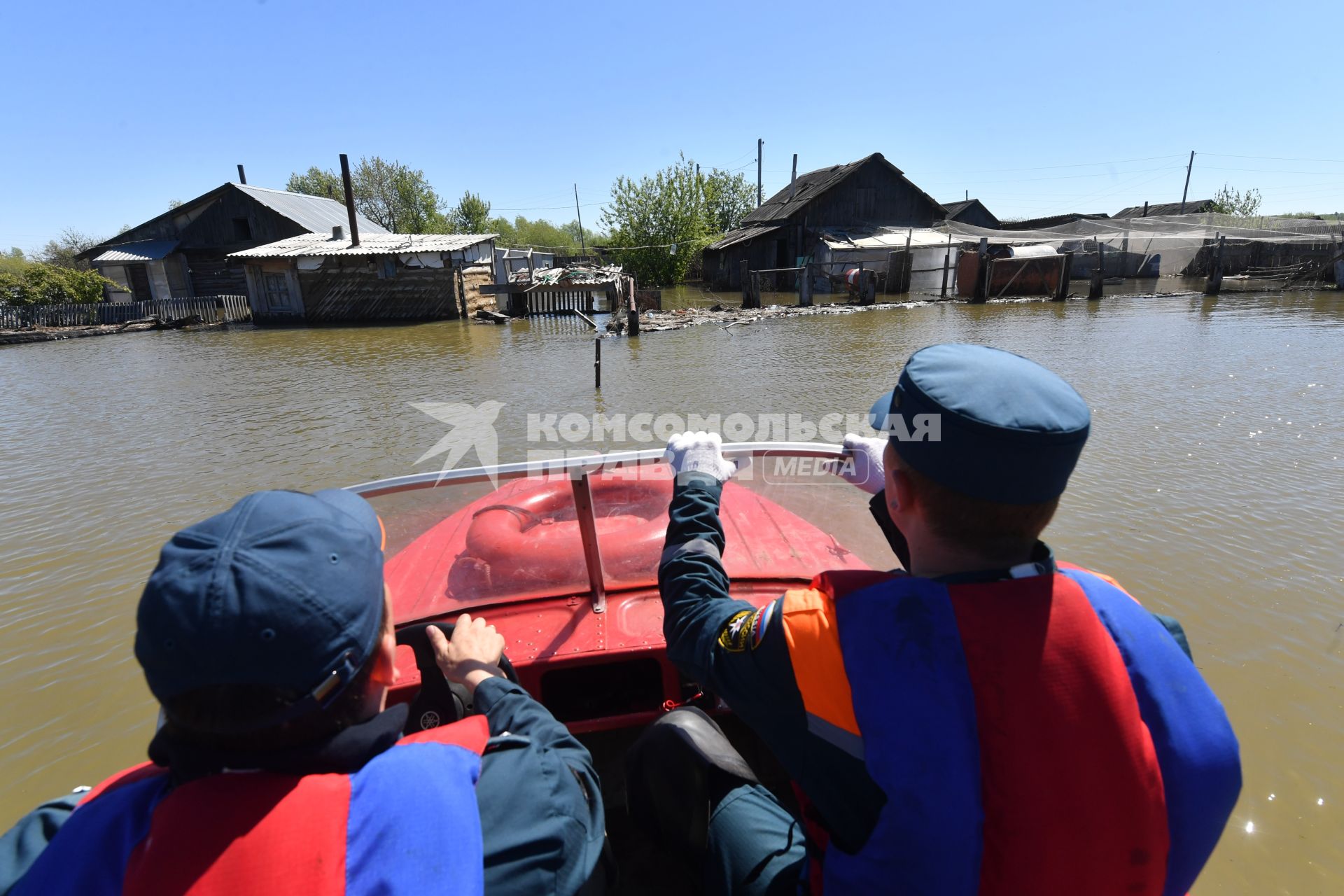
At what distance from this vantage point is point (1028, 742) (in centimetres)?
103

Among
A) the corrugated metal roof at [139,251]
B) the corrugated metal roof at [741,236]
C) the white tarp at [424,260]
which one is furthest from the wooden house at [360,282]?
the corrugated metal roof at [741,236]

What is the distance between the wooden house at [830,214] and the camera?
110 ft

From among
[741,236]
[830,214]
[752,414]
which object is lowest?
[752,414]

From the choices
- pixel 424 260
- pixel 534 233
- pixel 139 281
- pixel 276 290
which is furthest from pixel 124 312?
pixel 534 233

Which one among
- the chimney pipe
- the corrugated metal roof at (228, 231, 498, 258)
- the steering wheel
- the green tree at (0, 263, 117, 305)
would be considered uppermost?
the chimney pipe

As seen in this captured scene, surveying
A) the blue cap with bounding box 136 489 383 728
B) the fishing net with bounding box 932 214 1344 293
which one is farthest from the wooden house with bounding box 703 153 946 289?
the blue cap with bounding box 136 489 383 728

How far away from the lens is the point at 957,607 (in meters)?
1.10

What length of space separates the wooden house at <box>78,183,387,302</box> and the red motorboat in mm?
32411

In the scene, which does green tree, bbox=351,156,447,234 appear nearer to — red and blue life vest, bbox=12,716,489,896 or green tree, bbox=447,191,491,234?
green tree, bbox=447,191,491,234

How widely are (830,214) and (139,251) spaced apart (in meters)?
32.6

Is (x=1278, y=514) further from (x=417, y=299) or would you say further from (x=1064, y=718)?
(x=417, y=299)

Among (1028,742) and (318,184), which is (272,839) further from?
(318,184)

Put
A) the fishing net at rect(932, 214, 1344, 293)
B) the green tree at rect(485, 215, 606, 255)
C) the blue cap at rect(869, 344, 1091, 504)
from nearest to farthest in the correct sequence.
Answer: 1. the blue cap at rect(869, 344, 1091, 504)
2. the fishing net at rect(932, 214, 1344, 293)
3. the green tree at rect(485, 215, 606, 255)

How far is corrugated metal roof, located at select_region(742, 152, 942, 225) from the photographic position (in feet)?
108
